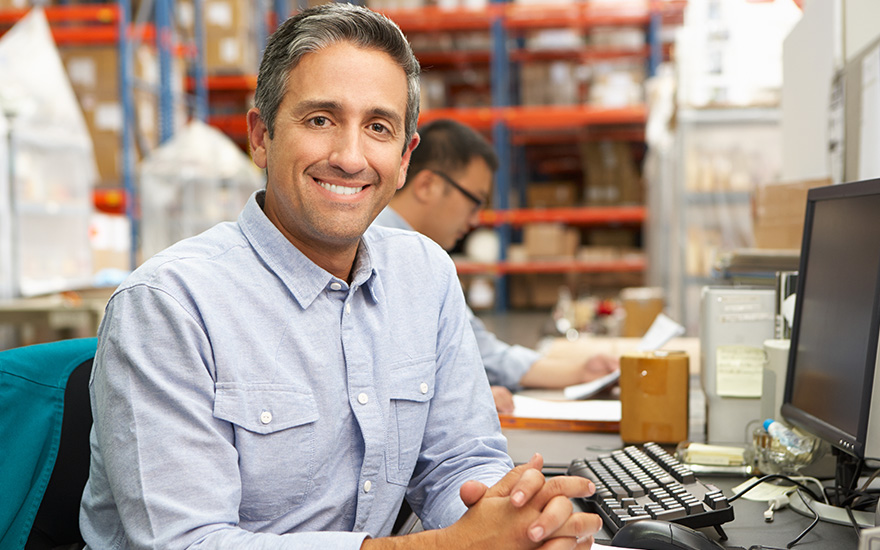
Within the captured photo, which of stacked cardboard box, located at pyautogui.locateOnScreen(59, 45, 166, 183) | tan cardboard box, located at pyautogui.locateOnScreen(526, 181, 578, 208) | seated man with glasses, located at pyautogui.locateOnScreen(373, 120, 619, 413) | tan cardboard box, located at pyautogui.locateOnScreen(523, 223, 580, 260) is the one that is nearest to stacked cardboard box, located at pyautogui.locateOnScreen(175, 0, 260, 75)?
stacked cardboard box, located at pyautogui.locateOnScreen(59, 45, 166, 183)

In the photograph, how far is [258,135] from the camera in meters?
1.14

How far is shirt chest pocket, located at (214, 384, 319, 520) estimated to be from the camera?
3.11 ft

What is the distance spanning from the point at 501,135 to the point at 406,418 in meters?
7.61

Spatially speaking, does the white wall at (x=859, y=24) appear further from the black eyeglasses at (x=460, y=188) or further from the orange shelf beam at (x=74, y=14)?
the orange shelf beam at (x=74, y=14)

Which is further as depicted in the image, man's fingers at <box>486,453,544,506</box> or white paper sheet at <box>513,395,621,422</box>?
white paper sheet at <box>513,395,621,422</box>

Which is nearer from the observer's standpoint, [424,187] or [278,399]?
[278,399]

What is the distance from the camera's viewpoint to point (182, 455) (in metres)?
0.86

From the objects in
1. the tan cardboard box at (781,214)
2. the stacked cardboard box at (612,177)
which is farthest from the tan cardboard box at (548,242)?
the tan cardboard box at (781,214)

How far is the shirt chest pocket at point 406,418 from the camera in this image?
1104 millimetres

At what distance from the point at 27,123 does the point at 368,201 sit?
4217mm

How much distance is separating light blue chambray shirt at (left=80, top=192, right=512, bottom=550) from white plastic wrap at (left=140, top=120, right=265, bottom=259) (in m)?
5.48

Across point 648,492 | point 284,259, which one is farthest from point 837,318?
point 284,259

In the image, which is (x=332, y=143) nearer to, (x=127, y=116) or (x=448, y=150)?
(x=448, y=150)

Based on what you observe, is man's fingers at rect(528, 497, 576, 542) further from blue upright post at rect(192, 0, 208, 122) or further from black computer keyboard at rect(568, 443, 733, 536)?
blue upright post at rect(192, 0, 208, 122)
